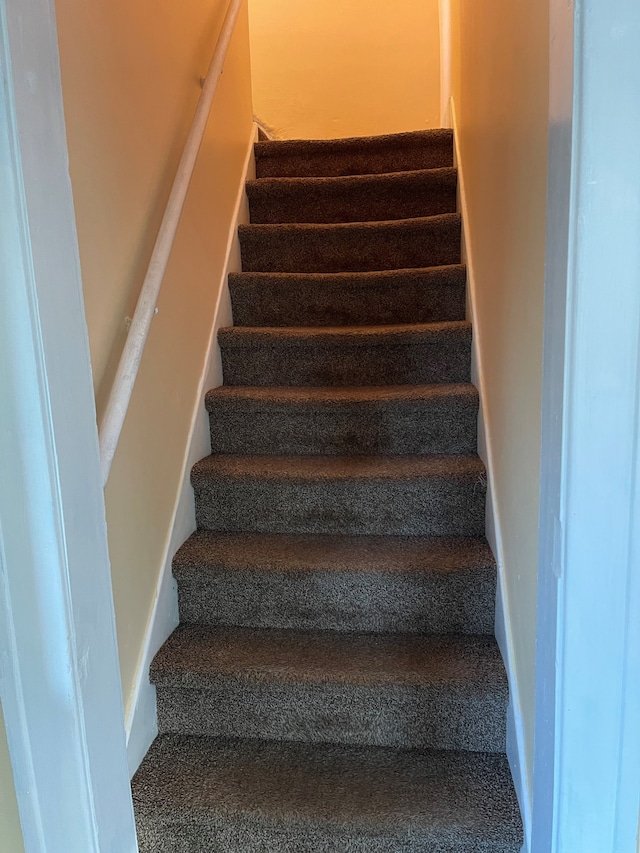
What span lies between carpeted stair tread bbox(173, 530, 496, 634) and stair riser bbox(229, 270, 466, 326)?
95 cm

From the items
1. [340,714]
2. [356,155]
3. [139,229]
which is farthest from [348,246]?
[340,714]

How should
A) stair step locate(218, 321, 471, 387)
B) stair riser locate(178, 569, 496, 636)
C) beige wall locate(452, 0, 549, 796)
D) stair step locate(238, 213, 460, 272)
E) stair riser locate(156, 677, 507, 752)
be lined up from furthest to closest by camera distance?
stair step locate(238, 213, 460, 272) → stair step locate(218, 321, 471, 387) → stair riser locate(178, 569, 496, 636) → stair riser locate(156, 677, 507, 752) → beige wall locate(452, 0, 549, 796)

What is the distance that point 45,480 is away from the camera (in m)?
0.77

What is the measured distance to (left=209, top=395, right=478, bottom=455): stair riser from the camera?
6.46 feet

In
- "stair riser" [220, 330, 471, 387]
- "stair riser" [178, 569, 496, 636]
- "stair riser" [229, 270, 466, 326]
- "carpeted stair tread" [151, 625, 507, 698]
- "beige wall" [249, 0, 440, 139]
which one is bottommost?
"carpeted stair tread" [151, 625, 507, 698]

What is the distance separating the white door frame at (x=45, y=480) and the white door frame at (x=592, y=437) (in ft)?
2.13

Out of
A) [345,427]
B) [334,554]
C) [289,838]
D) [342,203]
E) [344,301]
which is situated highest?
[342,203]

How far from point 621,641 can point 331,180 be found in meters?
2.40

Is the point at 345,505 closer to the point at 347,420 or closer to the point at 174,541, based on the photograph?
the point at 347,420

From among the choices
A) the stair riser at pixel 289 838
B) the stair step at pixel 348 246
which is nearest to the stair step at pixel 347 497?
the stair riser at pixel 289 838

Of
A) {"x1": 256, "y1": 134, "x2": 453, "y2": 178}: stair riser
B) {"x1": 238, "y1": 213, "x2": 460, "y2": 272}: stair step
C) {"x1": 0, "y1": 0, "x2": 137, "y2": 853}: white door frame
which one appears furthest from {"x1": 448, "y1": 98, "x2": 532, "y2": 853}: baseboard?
{"x1": 0, "y1": 0, "x2": 137, "y2": 853}: white door frame

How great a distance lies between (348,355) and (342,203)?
924 millimetres

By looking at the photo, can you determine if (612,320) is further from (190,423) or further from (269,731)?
(190,423)

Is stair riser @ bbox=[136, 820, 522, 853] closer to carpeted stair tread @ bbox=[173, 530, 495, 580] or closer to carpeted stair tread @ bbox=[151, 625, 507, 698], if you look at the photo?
carpeted stair tread @ bbox=[151, 625, 507, 698]
